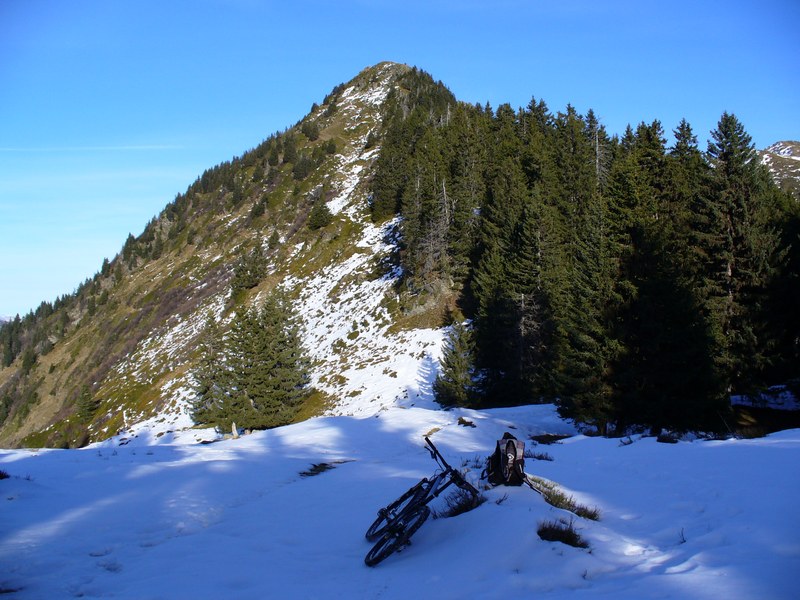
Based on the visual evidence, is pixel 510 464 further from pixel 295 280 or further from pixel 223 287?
pixel 223 287

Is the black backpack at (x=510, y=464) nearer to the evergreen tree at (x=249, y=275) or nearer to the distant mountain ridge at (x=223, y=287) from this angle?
the distant mountain ridge at (x=223, y=287)

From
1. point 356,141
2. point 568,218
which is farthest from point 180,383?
point 356,141

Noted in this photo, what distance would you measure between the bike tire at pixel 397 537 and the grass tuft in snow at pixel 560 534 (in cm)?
149

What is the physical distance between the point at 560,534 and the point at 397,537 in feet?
6.19

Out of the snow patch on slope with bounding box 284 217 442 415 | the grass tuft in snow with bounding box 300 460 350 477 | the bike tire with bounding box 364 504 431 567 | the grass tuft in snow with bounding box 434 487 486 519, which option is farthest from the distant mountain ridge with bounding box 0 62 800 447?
the bike tire with bounding box 364 504 431 567

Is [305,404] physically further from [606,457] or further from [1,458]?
[606,457]

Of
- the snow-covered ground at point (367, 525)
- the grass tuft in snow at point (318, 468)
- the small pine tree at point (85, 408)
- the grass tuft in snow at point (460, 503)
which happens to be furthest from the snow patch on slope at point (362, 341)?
the small pine tree at point (85, 408)

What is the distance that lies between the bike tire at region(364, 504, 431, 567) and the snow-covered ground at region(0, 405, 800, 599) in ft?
0.41

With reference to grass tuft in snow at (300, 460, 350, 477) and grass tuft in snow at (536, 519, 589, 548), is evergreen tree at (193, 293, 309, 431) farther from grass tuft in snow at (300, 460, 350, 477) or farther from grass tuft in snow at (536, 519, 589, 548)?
grass tuft in snow at (536, 519, 589, 548)

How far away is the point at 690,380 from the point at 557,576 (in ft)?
54.4

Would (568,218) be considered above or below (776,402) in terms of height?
above

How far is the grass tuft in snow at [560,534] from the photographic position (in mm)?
4566

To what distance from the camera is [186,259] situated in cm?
10100

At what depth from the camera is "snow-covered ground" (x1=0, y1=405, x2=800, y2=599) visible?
3.92 m
